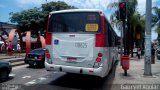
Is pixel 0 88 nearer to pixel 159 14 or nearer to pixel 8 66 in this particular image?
pixel 8 66

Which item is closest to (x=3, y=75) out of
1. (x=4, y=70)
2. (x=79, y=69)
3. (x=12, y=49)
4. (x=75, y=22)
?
(x=4, y=70)

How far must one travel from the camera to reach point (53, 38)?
1155cm

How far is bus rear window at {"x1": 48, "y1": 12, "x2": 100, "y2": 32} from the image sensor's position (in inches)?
431

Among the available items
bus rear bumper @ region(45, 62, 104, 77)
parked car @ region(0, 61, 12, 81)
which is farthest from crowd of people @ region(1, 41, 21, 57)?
bus rear bumper @ region(45, 62, 104, 77)

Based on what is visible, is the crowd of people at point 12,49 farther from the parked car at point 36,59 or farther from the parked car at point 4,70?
the parked car at point 4,70

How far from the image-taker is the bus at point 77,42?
35.4ft

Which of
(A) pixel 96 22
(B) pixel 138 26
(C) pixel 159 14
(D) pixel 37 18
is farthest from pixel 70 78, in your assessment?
(C) pixel 159 14

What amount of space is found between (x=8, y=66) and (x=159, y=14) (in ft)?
244

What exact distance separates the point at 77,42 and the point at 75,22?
0.89 meters

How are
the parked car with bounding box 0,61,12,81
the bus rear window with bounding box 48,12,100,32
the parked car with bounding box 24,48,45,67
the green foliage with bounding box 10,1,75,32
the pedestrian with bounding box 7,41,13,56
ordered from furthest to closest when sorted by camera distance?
1. the green foliage with bounding box 10,1,75,32
2. the pedestrian with bounding box 7,41,13,56
3. the parked car with bounding box 24,48,45,67
4. the parked car with bounding box 0,61,12,81
5. the bus rear window with bounding box 48,12,100,32

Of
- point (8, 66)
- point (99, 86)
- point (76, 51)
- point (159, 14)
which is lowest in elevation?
point (99, 86)

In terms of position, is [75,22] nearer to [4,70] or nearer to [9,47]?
[4,70]

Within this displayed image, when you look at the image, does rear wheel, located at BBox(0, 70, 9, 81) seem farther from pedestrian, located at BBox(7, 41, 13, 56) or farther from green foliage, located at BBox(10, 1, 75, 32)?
green foliage, located at BBox(10, 1, 75, 32)

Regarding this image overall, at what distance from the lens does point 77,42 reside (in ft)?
36.1
